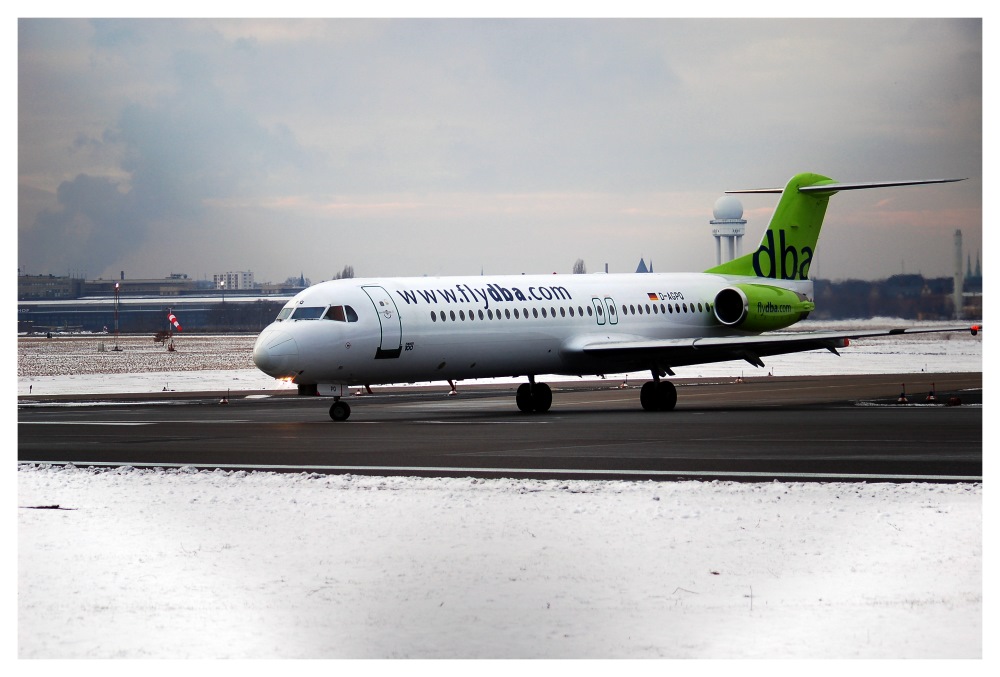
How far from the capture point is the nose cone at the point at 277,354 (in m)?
29.6

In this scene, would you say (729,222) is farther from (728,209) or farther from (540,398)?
(540,398)

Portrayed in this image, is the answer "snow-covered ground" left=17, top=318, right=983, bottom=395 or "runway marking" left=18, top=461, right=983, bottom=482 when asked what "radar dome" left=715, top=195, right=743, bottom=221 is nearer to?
"snow-covered ground" left=17, top=318, right=983, bottom=395

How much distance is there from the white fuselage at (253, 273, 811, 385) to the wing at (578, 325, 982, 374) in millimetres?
415

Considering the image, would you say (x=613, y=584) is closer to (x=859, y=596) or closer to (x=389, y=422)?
(x=859, y=596)

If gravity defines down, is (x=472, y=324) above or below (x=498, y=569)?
above

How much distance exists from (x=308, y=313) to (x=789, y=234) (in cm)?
1572

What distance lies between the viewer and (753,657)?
9.85 meters

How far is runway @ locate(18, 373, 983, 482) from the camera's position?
2008 cm

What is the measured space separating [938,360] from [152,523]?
51.9 m

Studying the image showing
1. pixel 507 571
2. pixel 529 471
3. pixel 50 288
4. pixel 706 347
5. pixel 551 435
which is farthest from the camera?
pixel 50 288

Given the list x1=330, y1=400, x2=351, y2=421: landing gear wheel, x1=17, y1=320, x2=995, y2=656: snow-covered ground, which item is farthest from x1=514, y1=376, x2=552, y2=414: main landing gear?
x1=17, y1=320, x2=995, y2=656: snow-covered ground

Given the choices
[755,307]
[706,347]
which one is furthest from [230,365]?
[706,347]

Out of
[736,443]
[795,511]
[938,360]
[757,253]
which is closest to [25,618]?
[795,511]

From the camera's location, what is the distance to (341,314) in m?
30.7
